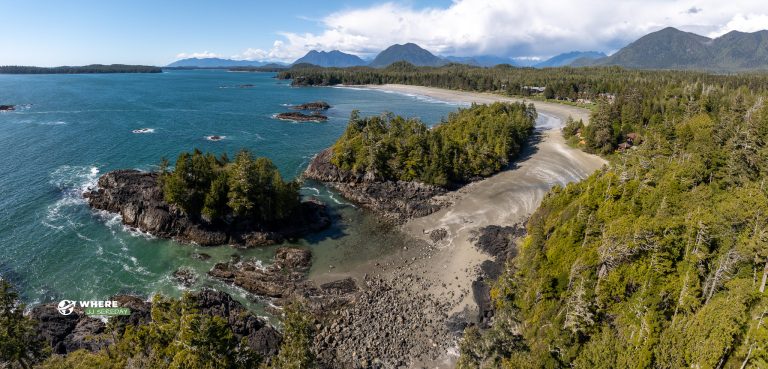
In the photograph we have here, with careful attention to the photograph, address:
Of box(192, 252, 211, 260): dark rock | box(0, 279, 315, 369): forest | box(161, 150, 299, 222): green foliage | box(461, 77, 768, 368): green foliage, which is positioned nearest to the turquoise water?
box(192, 252, 211, 260): dark rock

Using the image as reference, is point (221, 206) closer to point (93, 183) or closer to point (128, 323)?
point (128, 323)

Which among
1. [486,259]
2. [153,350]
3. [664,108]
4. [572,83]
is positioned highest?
[572,83]

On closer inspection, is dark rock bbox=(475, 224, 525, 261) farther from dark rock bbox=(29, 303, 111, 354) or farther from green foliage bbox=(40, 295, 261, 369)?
dark rock bbox=(29, 303, 111, 354)

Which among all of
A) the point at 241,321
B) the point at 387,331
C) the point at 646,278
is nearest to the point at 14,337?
the point at 241,321

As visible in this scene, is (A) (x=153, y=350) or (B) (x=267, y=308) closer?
(A) (x=153, y=350)

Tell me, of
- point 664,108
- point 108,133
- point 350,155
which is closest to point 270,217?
point 350,155

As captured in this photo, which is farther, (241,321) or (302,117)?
(302,117)

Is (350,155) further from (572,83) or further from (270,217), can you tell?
(572,83)
